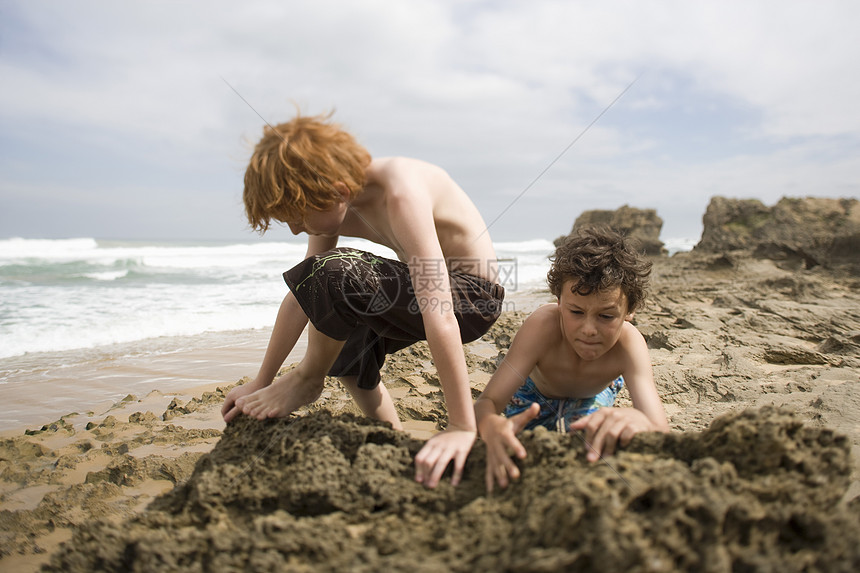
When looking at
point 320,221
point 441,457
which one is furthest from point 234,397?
point 441,457

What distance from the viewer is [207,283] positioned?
40.9ft

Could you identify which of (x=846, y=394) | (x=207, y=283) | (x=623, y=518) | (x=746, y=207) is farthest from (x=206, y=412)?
(x=746, y=207)

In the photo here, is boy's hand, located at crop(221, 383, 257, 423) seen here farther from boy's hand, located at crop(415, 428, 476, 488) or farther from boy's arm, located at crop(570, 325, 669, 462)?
boy's arm, located at crop(570, 325, 669, 462)

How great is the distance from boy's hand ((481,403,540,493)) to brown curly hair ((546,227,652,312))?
89cm

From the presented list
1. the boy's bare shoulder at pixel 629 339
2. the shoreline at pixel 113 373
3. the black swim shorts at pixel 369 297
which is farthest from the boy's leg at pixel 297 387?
the shoreline at pixel 113 373

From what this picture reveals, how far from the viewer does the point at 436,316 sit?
1.90 meters

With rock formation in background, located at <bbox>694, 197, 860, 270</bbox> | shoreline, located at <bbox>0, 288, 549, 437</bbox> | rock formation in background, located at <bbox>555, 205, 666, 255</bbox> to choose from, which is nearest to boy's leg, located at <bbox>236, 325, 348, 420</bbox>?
shoreline, located at <bbox>0, 288, 549, 437</bbox>

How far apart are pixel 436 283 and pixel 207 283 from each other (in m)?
11.7

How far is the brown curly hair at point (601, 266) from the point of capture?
236cm

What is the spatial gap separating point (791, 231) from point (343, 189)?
11.7 meters

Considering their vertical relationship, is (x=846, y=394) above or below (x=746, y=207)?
below

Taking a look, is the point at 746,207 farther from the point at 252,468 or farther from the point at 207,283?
the point at 252,468

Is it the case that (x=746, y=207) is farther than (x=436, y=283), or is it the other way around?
(x=746, y=207)

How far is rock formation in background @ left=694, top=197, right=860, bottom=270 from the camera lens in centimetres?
1023
